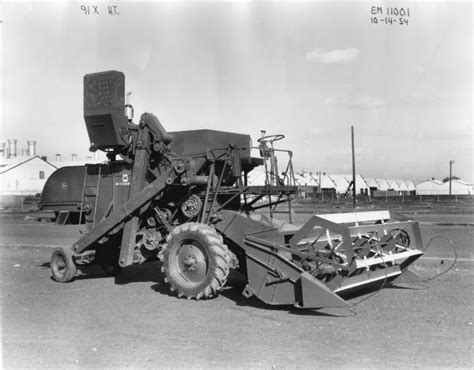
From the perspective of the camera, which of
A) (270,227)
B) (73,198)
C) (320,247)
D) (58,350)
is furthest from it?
(73,198)

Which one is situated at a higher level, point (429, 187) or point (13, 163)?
point (13, 163)

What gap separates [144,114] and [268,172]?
8.43ft

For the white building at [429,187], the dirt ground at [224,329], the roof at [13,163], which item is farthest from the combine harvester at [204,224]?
the white building at [429,187]

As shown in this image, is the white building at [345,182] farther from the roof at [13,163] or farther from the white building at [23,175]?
the white building at [23,175]

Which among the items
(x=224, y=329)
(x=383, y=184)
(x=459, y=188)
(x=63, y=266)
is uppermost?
(x=63, y=266)

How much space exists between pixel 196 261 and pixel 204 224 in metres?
0.62

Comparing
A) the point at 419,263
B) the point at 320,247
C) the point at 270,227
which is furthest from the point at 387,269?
the point at 419,263

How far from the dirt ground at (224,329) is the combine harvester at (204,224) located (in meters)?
0.38

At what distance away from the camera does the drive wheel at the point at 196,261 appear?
828 centimetres

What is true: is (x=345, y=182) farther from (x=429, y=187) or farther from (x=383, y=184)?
(x=383, y=184)

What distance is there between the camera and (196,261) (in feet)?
28.2

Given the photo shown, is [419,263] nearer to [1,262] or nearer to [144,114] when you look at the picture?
[144,114]

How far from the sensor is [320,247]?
8969 mm

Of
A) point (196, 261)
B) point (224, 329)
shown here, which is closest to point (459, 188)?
point (196, 261)
